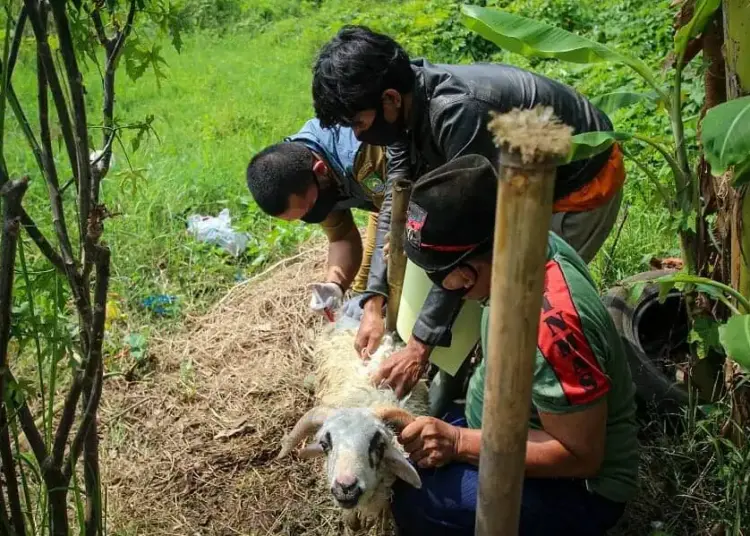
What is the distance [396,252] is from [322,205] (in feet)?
2.27

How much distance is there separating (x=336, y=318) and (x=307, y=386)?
1.43ft

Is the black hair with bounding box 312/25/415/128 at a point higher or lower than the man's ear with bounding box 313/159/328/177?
higher

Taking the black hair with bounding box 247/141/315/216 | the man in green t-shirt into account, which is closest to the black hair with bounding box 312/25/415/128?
the black hair with bounding box 247/141/315/216

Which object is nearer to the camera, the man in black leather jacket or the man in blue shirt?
the man in black leather jacket

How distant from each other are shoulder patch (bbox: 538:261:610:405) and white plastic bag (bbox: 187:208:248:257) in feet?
11.8

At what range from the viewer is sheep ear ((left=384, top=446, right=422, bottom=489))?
272cm

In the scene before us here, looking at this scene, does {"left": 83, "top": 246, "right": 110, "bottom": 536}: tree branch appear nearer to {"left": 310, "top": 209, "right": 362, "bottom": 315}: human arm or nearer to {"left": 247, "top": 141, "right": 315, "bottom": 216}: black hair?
{"left": 247, "top": 141, "right": 315, "bottom": 216}: black hair

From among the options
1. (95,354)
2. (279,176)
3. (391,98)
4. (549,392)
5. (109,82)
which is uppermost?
(109,82)

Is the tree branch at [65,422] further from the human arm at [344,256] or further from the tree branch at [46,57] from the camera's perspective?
the human arm at [344,256]

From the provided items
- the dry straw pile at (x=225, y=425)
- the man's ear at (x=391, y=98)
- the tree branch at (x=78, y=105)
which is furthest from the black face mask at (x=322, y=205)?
the tree branch at (x=78, y=105)

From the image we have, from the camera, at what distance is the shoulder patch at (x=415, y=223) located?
229 centimetres

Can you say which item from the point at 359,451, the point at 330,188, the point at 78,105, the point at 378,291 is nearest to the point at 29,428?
the point at 78,105

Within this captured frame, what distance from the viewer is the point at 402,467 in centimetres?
273

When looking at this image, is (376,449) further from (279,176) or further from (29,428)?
(279,176)
